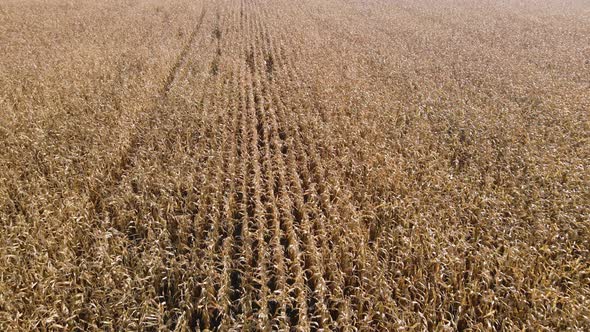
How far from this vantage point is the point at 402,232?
578 cm

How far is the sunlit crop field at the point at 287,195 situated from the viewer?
4574 mm

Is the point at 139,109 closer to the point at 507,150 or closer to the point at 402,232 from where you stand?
the point at 402,232

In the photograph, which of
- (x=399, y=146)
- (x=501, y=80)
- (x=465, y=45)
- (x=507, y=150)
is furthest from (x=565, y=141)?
(x=465, y=45)

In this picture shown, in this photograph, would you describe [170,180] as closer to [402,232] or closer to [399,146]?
[402,232]

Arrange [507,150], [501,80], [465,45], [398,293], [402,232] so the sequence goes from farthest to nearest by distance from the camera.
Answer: [465,45] < [501,80] < [507,150] < [402,232] < [398,293]

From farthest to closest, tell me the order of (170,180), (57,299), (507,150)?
1. (507,150)
2. (170,180)
3. (57,299)

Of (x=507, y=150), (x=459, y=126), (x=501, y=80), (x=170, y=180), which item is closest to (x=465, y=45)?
(x=501, y=80)

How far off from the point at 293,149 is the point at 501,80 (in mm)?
10653

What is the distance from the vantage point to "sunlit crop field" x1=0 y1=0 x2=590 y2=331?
4574 mm

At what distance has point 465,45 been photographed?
20734 mm

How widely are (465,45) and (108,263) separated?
73.0 ft

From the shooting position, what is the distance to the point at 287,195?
263 inches

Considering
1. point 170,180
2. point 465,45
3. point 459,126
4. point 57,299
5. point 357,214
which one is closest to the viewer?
point 57,299

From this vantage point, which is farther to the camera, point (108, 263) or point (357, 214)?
→ point (357, 214)
